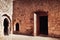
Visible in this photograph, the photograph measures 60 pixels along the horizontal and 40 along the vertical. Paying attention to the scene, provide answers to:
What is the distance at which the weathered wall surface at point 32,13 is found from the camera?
33.1ft

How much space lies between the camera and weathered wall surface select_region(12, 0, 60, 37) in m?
10.1

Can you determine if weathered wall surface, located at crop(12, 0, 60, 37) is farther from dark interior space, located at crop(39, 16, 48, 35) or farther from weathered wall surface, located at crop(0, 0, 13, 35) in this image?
weathered wall surface, located at crop(0, 0, 13, 35)

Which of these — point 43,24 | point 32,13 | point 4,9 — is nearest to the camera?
point 4,9

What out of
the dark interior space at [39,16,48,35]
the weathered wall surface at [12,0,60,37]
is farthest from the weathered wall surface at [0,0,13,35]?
the dark interior space at [39,16,48,35]

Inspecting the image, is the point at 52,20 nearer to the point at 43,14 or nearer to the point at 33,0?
the point at 43,14

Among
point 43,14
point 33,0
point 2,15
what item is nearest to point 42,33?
point 43,14

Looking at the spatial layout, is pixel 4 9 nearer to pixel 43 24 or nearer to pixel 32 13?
pixel 32 13

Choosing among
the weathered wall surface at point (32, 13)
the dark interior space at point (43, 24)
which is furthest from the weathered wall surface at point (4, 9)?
the dark interior space at point (43, 24)

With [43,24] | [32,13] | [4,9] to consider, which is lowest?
[43,24]

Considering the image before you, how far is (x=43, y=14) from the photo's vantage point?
1080 centimetres

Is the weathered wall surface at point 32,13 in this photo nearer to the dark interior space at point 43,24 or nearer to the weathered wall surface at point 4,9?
the dark interior space at point 43,24

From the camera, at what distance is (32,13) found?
11.1 meters

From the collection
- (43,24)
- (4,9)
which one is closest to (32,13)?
(43,24)

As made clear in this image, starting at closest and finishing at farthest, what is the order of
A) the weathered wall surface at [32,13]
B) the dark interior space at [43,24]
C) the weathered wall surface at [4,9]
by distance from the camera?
the weathered wall surface at [4,9] < the weathered wall surface at [32,13] < the dark interior space at [43,24]
